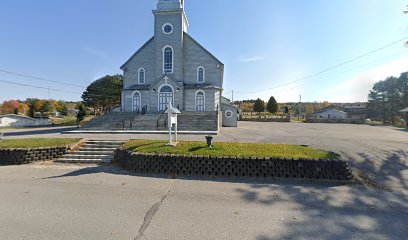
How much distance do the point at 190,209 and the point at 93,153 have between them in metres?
7.45

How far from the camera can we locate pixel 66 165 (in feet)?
30.1

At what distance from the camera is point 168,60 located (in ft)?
86.7

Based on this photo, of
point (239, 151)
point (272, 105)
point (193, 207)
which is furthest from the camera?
point (272, 105)

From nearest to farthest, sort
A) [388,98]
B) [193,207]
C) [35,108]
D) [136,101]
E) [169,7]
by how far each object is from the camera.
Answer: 1. [193,207]
2. [169,7]
3. [136,101]
4. [388,98]
5. [35,108]

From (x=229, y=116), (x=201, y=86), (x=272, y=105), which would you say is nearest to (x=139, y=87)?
(x=201, y=86)

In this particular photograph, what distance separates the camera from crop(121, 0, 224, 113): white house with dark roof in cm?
2545

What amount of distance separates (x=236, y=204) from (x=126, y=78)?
85.9 feet

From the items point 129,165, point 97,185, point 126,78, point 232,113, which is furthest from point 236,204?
point 126,78

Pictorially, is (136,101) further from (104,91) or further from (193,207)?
(104,91)

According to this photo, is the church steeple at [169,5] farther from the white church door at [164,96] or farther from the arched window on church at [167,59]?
the white church door at [164,96]

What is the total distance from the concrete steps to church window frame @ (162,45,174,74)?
54.4 feet

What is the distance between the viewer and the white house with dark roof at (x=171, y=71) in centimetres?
2545

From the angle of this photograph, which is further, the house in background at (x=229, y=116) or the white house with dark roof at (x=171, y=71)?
the house in background at (x=229, y=116)

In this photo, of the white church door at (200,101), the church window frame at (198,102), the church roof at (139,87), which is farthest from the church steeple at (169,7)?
the white church door at (200,101)
